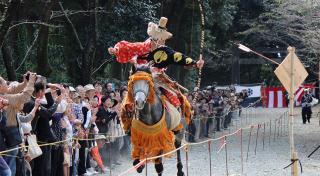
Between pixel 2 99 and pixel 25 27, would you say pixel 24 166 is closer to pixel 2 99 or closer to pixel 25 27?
pixel 2 99

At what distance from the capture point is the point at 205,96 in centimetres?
2548

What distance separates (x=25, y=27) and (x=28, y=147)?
36.3 ft

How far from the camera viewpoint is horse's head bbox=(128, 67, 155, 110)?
9.30 meters

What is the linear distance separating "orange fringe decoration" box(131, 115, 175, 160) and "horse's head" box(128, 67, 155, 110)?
424 millimetres

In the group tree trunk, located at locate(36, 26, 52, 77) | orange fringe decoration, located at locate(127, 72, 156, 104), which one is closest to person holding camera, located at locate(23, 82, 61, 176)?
orange fringe decoration, located at locate(127, 72, 156, 104)

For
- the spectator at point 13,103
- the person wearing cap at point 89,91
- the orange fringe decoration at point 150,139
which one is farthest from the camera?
the person wearing cap at point 89,91

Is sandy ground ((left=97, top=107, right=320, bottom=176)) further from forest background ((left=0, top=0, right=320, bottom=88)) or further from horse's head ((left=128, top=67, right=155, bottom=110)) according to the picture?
forest background ((left=0, top=0, right=320, bottom=88))

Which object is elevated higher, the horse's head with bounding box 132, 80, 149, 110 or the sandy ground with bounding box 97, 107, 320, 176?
the horse's head with bounding box 132, 80, 149, 110

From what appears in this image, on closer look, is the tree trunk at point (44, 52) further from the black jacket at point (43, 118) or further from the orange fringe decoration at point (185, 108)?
the black jacket at point (43, 118)

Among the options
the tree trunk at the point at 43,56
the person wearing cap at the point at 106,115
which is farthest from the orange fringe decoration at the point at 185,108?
the tree trunk at the point at 43,56

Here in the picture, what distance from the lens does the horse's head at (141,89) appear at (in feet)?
30.5

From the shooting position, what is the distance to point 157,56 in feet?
34.0

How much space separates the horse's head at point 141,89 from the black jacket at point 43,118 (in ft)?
4.16

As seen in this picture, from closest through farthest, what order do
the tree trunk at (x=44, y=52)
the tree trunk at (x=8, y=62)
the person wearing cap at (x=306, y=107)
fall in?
the tree trunk at (x=8, y=62) < the tree trunk at (x=44, y=52) < the person wearing cap at (x=306, y=107)
